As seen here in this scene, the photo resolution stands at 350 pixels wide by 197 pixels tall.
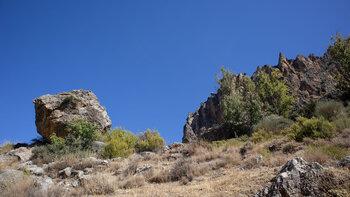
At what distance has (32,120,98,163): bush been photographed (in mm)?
11836

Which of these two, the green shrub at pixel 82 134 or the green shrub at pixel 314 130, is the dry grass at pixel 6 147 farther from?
the green shrub at pixel 314 130

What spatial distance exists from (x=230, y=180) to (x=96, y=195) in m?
3.10

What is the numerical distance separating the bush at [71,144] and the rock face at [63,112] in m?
1.48

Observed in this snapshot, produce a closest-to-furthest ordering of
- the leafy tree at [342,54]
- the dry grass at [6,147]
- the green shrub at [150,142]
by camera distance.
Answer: the green shrub at [150,142]
the dry grass at [6,147]
the leafy tree at [342,54]

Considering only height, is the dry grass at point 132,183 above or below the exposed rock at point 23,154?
below

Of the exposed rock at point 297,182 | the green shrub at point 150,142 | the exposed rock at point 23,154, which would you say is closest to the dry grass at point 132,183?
the exposed rock at point 297,182

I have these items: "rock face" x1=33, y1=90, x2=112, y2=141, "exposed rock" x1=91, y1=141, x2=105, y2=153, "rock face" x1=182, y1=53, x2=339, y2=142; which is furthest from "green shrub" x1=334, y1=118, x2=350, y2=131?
"rock face" x1=182, y1=53, x2=339, y2=142

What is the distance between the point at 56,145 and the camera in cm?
1259

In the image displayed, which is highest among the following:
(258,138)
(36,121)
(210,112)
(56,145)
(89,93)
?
(210,112)

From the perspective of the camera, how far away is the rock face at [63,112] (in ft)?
52.0

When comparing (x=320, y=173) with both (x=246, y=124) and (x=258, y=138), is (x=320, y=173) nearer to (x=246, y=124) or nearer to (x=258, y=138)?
(x=258, y=138)

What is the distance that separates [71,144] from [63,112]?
4.64 m

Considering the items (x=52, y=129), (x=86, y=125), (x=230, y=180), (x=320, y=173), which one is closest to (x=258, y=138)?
(x=230, y=180)

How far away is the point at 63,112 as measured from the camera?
54.1 feet
